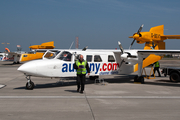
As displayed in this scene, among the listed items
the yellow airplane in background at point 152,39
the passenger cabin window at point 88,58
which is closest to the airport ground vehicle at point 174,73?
the yellow airplane in background at point 152,39

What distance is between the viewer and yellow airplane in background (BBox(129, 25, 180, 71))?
49.2ft

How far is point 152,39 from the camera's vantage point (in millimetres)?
15453

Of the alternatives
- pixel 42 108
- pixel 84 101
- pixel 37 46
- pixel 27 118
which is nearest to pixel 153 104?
pixel 84 101

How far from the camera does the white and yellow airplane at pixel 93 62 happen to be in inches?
380

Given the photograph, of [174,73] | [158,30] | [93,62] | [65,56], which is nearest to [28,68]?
[65,56]

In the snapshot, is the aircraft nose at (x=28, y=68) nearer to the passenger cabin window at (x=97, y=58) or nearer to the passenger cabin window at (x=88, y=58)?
the passenger cabin window at (x=88, y=58)

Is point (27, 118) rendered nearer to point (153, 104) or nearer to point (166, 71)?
point (153, 104)

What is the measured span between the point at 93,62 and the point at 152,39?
20.9ft

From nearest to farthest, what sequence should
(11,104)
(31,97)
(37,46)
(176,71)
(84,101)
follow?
1. (11,104)
2. (84,101)
3. (31,97)
4. (176,71)
5. (37,46)

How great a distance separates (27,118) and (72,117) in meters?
1.30

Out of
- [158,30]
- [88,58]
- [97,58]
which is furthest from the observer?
[158,30]

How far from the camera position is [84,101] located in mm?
7465

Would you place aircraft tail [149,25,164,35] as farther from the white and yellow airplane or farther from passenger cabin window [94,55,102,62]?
passenger cabin window [94,55,102,62]

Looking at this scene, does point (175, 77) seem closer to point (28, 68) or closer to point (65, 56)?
point (65, 56)
